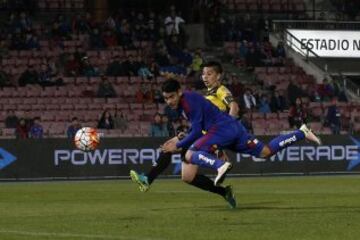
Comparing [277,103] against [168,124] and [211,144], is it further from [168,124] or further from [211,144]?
[211,144]

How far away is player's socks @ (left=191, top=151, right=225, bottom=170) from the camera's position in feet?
46.3

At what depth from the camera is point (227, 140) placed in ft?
48.6

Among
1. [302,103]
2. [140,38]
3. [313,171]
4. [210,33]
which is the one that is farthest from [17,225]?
[210,33]

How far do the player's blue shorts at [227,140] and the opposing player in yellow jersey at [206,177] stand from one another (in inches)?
19.8

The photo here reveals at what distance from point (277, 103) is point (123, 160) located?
8559 millimetres

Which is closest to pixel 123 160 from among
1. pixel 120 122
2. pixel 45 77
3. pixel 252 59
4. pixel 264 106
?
pixel 120 122

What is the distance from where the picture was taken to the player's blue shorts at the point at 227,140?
48.0 ft

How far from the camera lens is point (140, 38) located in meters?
38.9

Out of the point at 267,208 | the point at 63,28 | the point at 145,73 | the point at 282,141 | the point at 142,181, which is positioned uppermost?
the point at 282,141

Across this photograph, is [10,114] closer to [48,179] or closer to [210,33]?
[48,179]

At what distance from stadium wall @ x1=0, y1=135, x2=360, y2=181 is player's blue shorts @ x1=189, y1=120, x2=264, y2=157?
1225 centimetres

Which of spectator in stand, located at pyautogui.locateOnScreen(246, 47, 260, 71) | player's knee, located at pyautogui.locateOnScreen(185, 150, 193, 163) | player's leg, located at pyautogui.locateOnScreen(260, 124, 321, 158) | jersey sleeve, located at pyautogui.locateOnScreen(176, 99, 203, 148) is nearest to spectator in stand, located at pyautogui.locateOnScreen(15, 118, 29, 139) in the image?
spectator in stand, located at pyautogui.locateOnScreen(246, 47, 260, 71)

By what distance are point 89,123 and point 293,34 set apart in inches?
488

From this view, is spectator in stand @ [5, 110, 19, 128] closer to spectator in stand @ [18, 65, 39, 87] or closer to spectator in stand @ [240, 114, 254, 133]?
spectator in stand @ [18, 65, 39, 87]
